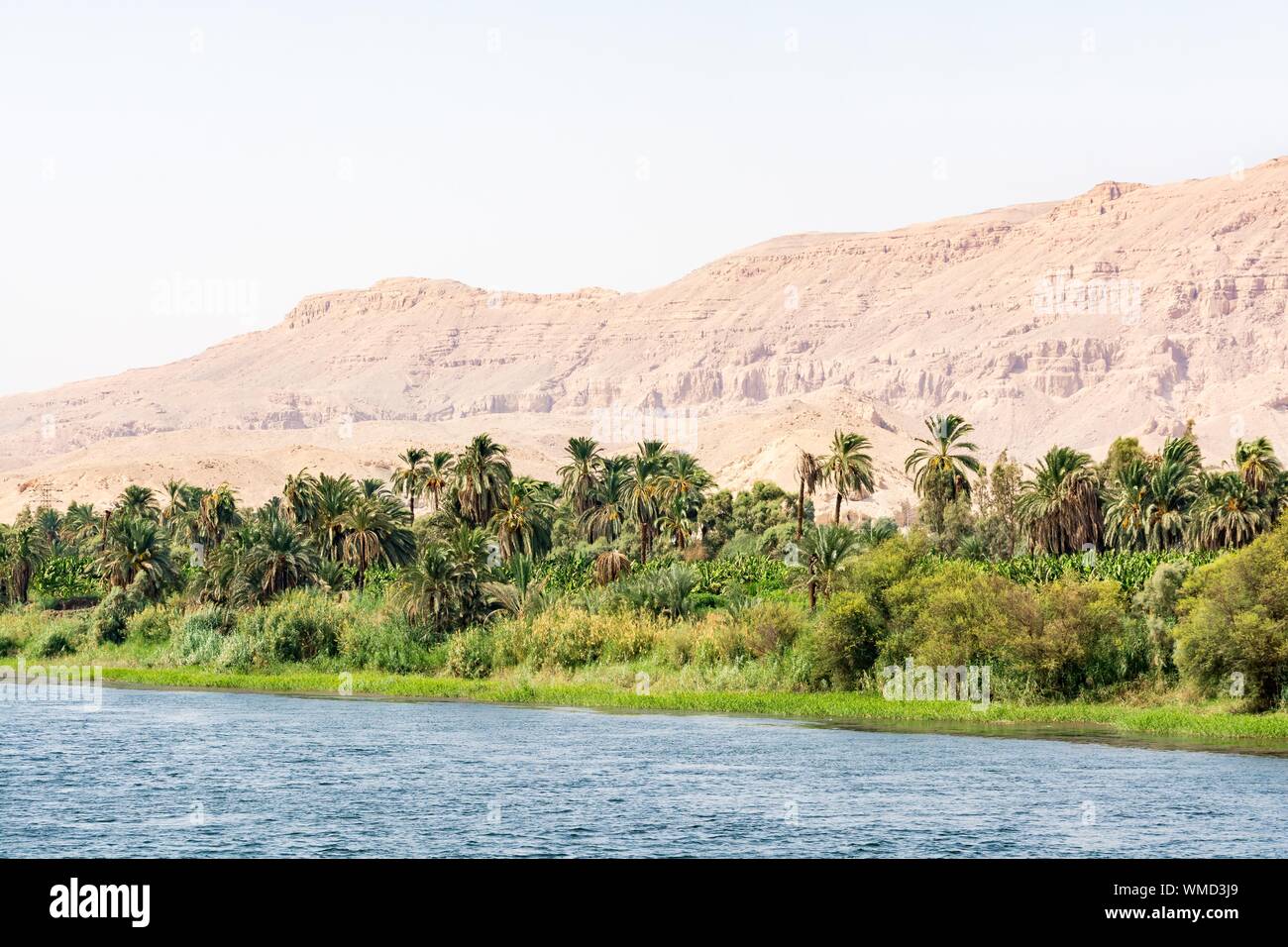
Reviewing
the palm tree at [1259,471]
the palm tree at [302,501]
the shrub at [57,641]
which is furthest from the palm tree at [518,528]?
the palm tree at [1259,471]

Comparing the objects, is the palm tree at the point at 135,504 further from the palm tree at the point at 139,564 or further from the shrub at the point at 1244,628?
the shrub at the point at 1244,628

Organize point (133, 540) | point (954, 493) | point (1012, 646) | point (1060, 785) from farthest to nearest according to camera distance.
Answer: point (954, 493), point (133, 540), point (1012, 646), point (1060, 785)

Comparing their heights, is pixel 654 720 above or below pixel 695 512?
below

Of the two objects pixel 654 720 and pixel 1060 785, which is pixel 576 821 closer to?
pixel 1060 785

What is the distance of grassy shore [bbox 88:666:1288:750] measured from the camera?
2499 inches

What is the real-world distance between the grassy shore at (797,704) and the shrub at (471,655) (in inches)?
56.8

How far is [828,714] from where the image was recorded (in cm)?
7288

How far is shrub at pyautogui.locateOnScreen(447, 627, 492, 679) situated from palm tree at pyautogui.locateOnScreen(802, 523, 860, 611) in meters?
19.1

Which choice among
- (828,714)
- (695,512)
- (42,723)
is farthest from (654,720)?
(695,512)

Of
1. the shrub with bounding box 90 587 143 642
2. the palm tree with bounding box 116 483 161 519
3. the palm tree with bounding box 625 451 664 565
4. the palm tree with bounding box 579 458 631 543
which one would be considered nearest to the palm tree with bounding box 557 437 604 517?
the palm tree with bounding box 579 458 631 543

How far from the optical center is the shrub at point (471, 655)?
89938mm

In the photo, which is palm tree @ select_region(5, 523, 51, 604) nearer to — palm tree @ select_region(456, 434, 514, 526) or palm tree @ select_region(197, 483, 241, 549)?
palm tree @ select_region(197, 483, 241, 549)

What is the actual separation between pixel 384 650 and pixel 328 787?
144 ft
